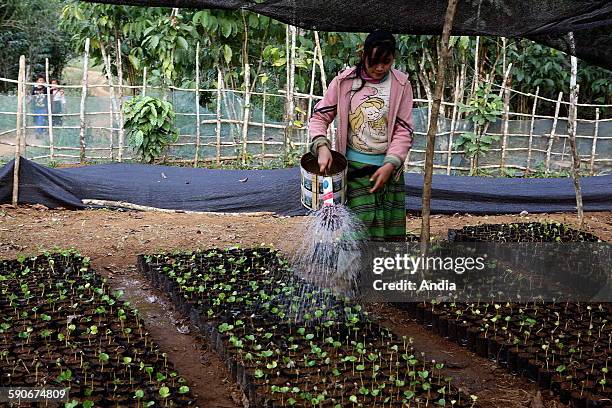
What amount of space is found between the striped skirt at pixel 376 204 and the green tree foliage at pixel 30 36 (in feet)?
47.2

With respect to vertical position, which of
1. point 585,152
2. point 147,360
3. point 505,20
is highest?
point 505,20

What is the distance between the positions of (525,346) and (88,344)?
7.21 feet

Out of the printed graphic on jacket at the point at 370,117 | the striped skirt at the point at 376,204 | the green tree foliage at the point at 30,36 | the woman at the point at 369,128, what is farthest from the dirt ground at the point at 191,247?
the green tree foliage at the point at 30,36

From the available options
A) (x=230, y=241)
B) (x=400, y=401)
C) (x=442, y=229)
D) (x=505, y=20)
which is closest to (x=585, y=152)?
(x=442, y=229)

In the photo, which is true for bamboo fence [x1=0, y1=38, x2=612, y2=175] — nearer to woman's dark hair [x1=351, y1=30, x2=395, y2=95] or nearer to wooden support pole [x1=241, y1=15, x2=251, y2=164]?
wooden support pole [x1=241, y1=15, x2=251, y2=164]

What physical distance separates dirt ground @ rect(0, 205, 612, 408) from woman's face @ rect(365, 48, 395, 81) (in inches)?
56.7

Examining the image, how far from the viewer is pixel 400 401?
10.2ft

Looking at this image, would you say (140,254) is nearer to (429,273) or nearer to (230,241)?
(230,241)

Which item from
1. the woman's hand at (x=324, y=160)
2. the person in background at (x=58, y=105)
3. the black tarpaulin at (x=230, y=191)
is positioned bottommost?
the black tarpaulin at (x=230, y=191)

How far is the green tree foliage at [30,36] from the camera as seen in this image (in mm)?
17297

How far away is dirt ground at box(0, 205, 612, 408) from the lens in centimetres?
351

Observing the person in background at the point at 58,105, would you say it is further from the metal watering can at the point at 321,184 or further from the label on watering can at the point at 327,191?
the label on watering can at the point at 327,191

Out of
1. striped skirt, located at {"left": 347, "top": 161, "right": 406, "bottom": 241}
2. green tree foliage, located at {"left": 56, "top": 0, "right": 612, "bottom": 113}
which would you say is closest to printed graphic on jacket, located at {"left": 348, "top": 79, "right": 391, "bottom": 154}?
striped skirt, located at {"left": 347, "top": 161, "right": 406, "bottom": 241}

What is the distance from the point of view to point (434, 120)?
13.0 ft
